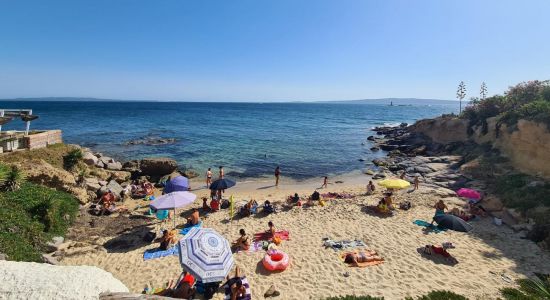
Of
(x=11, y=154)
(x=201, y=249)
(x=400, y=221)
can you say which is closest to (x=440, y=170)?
(x=400, y=221)

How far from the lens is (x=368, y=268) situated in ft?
34.9

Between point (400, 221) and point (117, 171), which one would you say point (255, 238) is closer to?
point (400, 221)

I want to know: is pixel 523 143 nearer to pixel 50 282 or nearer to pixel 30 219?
pixel 50 282

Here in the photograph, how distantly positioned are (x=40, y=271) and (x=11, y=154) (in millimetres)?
16594

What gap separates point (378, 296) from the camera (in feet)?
29.7

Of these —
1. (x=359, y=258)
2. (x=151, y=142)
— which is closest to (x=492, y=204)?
(x=359, y=258)

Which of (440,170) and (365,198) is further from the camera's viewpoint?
(440,170)

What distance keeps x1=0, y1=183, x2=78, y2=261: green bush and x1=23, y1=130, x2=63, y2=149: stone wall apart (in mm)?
6479

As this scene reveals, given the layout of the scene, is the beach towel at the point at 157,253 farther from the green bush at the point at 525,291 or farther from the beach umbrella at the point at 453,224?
the green bush at the point at 525,291

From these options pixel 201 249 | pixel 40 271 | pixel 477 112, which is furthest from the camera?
pixel 477 112

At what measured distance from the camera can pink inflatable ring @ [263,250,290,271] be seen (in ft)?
34.3

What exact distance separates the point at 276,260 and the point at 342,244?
3.14 meters

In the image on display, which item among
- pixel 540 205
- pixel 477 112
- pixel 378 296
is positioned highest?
pixel 477 112

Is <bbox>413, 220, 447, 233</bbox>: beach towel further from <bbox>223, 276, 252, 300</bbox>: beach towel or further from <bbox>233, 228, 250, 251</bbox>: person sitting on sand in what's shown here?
<bbox>223, 276, 252, 300</bbox>: beach towel
